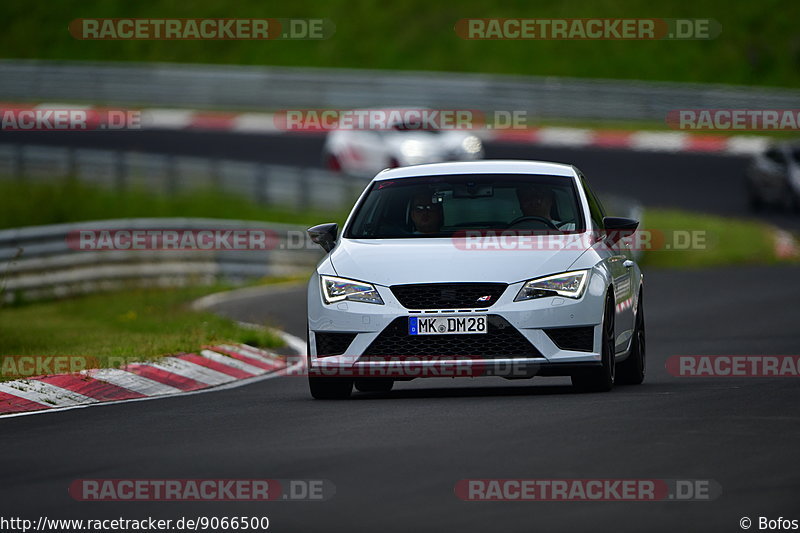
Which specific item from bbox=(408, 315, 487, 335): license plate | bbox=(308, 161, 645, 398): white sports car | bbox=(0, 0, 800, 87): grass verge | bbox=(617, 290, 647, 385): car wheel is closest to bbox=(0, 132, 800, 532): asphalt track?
bbox=(617, 290, 647, 385): car wheel

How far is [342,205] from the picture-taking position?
33844 millimetres

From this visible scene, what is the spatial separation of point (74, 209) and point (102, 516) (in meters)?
25.5

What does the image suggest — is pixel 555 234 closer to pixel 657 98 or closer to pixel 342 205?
pixel 342 205

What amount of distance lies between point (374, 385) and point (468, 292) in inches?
63.6

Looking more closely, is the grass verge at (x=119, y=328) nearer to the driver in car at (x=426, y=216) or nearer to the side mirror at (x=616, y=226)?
the driver in car at (x=426, y=216)

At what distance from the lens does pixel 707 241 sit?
3008 centimetres

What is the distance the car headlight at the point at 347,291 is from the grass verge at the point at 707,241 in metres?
17.1

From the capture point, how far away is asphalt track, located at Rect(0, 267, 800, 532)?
7.05 m

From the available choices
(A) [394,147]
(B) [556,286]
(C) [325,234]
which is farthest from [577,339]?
(A) [394,147]

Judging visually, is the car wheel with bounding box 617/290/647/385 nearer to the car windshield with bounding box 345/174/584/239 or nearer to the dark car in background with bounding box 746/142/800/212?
the car windshield with bounding box 345/174/584/239

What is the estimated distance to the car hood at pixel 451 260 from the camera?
1106cm

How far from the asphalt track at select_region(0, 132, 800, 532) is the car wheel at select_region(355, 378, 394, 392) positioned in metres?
0.16

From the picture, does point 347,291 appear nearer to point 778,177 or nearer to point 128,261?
point 128,261

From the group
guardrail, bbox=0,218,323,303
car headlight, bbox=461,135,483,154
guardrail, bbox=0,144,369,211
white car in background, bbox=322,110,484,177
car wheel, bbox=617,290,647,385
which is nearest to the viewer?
car wheel, bbox=617,290,647,385
